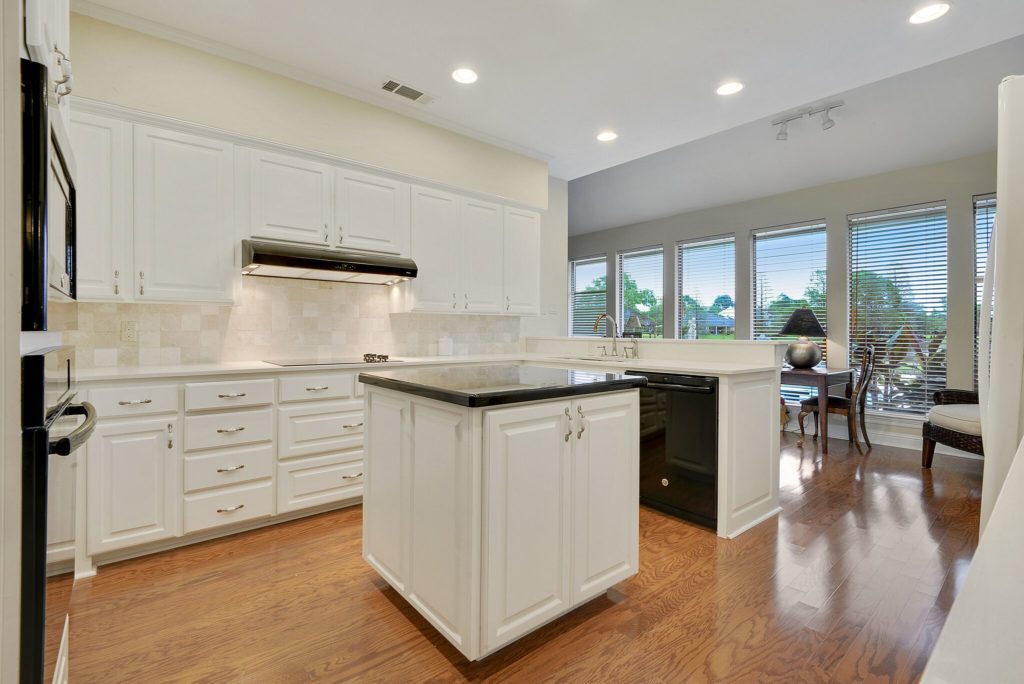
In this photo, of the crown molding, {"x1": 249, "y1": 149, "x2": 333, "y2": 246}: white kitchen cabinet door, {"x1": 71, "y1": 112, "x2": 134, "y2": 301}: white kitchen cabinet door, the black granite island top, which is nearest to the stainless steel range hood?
{"x1": 249, "y1": 149, "x2": 333, "y2": 246}: white kitchen cabinet door

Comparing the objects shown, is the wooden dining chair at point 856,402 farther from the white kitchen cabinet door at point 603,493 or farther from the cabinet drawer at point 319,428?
the cabinet drawer at point 319,428

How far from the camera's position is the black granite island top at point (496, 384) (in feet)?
5.09

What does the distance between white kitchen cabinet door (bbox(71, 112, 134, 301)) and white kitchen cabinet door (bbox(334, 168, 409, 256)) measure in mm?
1205

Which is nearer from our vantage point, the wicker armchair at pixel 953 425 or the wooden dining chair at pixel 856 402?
the wicker armchair at pixel 953 425

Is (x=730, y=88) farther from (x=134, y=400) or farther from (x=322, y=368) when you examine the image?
(x=134, y=400)

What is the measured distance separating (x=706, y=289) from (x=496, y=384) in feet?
17.5

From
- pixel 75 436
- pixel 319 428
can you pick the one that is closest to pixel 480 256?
pixel 319 428

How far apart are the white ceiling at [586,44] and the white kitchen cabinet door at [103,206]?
659 mm

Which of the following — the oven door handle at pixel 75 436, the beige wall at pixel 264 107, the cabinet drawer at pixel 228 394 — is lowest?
the cabinet drawer at pixel 228 394

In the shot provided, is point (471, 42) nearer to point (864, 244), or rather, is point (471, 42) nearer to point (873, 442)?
point (864, 244)

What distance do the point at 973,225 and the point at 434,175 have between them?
4901mm

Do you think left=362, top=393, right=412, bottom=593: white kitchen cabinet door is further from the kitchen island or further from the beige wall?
the beige wall

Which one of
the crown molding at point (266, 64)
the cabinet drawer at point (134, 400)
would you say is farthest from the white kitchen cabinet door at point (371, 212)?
the cabinet drawer at point (134, 400)

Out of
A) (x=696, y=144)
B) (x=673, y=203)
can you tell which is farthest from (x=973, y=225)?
(x=673, y=203)
